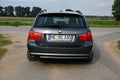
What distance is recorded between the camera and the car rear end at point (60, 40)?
8062 mm

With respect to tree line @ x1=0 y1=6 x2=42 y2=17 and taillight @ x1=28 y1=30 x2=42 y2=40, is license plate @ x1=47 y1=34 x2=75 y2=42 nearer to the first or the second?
taillight @ x1=28 y1=30 x2=42 y2=40

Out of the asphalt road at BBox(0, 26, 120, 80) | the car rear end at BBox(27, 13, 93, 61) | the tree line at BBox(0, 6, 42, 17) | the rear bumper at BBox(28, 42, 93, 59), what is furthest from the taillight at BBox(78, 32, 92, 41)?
the tree line at BBox(0, 6, 42, 17)

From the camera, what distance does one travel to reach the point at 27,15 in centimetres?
10781

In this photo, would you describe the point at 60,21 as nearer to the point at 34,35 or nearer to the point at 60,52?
the point at 34,35

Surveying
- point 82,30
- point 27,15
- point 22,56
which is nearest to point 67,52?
point 82,30

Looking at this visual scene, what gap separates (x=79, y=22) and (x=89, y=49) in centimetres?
87

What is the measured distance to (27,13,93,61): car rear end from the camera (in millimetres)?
8062

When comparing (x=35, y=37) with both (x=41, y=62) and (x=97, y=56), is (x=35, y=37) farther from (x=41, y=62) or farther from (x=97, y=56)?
(x=97, y=56)

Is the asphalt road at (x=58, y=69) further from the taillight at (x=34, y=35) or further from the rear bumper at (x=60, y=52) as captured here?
the taillight at (x=34, y=35)

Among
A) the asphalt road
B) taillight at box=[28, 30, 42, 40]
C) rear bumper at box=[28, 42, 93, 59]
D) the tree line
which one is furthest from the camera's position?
the tree line

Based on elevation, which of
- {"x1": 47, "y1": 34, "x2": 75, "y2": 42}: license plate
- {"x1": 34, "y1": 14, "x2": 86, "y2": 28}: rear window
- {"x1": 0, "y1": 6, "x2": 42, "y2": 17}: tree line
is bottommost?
{"x1": 0, "y1": 6, "x2": 42, "y2": 17}: tree line

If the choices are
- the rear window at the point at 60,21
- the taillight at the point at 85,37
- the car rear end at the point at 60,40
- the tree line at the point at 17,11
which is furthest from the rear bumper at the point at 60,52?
the tree line at the point at 17,11

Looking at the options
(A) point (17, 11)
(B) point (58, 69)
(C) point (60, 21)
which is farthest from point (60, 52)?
(A) point (17, 11)

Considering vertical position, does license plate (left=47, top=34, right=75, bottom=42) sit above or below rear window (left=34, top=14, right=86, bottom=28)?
below
